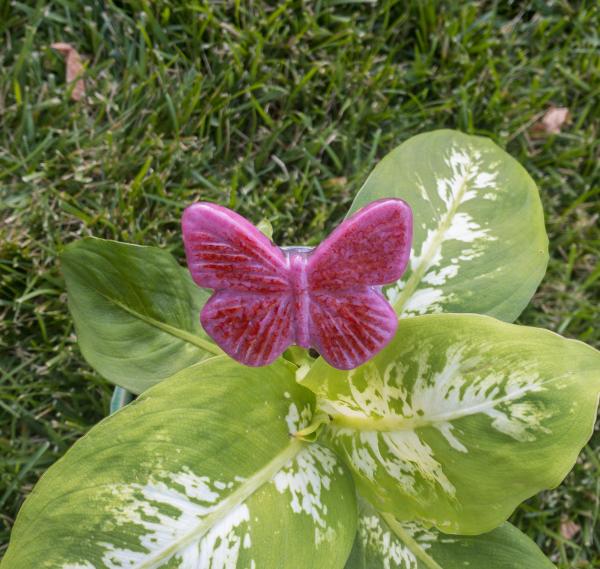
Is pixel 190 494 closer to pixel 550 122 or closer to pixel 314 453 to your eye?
pixel 314 453

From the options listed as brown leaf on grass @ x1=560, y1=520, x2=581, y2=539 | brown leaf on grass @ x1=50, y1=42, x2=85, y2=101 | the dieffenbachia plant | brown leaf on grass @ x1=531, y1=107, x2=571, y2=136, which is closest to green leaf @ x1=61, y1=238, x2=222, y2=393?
the dieffenbachia plant

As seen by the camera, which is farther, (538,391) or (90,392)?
(90,392)

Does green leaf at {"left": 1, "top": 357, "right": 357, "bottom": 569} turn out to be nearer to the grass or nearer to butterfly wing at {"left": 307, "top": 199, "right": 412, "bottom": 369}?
butterfly wing at {"left": 307, "top": 199, "right": 412, "bottom": 369}

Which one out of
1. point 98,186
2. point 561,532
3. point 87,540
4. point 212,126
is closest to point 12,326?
point 98,186

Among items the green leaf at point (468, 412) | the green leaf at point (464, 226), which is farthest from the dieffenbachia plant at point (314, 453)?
the green leaf at point (464, 226)

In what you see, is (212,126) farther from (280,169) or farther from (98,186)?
(98,186)
